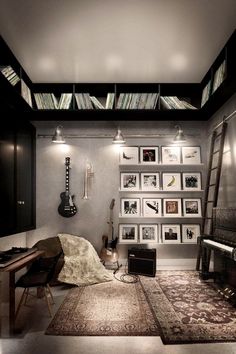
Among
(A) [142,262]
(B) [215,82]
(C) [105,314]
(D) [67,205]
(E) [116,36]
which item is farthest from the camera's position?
(D) [67,205]

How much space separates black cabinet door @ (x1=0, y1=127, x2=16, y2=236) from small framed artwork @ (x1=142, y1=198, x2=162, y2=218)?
2112 mm

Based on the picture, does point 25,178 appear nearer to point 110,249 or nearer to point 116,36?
point 110,249

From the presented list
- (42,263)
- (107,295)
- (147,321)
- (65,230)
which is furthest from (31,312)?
(65,230)

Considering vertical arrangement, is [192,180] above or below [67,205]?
above

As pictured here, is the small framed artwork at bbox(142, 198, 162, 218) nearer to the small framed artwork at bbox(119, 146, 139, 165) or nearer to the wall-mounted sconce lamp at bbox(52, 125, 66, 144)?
the small framed artwork at bbox(119, 146, 139, 165)

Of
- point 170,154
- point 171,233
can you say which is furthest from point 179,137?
point 171,233

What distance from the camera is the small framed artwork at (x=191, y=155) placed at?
4844mm

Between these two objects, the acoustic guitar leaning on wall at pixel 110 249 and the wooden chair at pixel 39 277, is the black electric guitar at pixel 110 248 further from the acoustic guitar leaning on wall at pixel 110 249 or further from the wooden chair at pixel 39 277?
the wooden chair at pixel 39 277

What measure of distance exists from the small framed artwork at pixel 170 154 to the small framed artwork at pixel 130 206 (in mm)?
840

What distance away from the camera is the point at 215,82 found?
3885mm

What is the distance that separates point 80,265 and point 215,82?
315cm

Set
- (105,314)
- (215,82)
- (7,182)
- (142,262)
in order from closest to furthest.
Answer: (105,314), (7,182), (215,82), (142,262)

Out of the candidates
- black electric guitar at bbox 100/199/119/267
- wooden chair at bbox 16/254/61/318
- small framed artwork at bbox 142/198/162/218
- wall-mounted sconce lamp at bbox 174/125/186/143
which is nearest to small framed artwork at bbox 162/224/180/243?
small framed artwork at bbox 142/198/162/218

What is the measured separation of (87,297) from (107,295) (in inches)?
9.5
